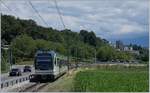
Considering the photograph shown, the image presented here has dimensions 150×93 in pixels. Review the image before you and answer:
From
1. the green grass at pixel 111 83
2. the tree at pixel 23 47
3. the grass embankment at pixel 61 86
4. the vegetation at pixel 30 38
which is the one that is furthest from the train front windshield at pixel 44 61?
the tree at pixel 23 47

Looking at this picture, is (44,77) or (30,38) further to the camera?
(30,38)

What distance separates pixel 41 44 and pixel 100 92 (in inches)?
3691

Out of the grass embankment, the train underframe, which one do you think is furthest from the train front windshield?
the grass embankment

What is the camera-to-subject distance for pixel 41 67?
1994 inches

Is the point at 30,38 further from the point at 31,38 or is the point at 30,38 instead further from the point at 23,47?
the point at 23,47

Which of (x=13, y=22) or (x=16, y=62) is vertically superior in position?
(x=13, y=22)

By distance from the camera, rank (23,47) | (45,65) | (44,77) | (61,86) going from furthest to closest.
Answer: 1. (23,47)
2. (44,77)
3. (45,65)
4. (61,86)

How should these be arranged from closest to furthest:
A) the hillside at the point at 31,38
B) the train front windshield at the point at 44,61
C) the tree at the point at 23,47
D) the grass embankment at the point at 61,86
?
the grass embankment at the point at 61,86 < the train front windshield at the point at 44,61 < the tree at the point at 23,47 < the hillside at the point at 31,38

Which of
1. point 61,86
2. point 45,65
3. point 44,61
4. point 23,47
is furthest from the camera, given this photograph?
point 23,47

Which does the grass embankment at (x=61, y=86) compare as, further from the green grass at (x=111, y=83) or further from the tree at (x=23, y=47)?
the tree at (x=23, y=47)

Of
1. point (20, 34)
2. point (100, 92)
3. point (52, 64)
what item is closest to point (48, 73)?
point (52, 64)

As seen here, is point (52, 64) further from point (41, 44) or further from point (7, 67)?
point (41, 44)

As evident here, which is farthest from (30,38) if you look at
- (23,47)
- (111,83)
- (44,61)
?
(111,83)

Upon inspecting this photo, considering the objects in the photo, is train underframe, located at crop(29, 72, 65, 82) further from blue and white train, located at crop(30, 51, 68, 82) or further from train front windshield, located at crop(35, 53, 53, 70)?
train front windshield, located at crop(35, 53, 53, 70)
